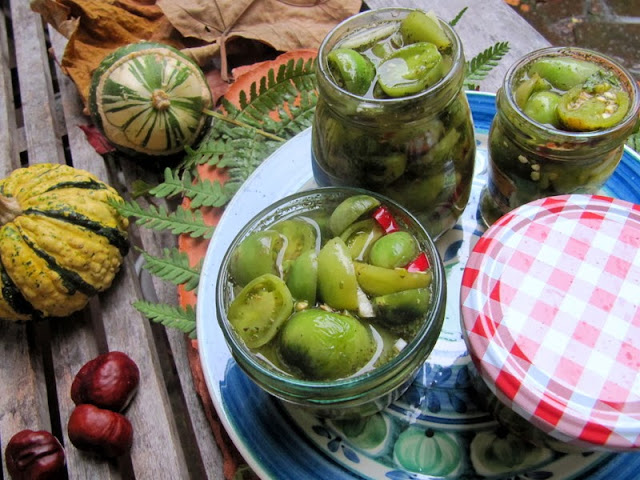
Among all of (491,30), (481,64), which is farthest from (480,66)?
(491,30)

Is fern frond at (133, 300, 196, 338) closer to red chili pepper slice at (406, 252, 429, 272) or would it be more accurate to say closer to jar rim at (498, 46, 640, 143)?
red chili pepper slice at (406, 252, 429, 272)

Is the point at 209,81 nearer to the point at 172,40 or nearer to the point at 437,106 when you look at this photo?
the point at 172,40

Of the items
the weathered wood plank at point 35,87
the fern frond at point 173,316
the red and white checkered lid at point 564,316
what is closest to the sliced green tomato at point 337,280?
the red and white checkered lid at point 564,316

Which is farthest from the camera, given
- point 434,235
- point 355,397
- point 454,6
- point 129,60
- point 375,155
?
point 454,6

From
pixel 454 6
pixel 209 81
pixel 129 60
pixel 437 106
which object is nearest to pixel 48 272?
pixel 129 60

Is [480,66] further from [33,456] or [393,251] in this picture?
[33,456]

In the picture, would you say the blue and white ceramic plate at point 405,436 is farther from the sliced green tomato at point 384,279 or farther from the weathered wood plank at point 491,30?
the weathered wood plank at point 491,30
